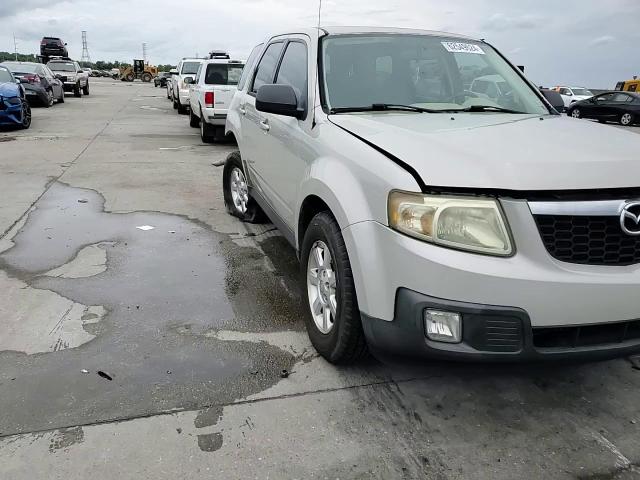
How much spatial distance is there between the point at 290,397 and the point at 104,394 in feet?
3.08

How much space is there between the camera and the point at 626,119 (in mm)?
22453

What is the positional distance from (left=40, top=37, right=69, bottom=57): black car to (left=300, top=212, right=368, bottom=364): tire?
51602mm

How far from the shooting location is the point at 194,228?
5824 millimetres

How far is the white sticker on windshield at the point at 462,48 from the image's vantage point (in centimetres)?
403

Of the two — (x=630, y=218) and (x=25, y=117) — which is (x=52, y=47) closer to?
(x=25, y=117)

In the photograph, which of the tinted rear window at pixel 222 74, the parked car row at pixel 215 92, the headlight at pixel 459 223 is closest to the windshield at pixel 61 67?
the parked car row at pixel 215 92

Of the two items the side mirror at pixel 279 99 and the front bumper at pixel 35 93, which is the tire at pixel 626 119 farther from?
the side mirror at pixel 279 99

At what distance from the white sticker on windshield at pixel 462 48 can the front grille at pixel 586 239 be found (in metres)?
2.15

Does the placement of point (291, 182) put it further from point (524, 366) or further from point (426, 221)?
point (524, 366)

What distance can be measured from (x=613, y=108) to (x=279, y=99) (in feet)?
77.0

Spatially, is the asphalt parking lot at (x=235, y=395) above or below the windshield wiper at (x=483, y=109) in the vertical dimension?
below

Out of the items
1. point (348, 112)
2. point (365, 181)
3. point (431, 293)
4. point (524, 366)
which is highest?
point (348, 112)

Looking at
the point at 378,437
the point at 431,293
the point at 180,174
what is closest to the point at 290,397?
the point at 378,437

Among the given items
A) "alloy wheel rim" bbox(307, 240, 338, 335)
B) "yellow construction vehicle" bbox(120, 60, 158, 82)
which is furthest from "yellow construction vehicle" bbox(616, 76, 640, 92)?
"yellow construction vehicle" bbox(120, 60, 158, 82)
